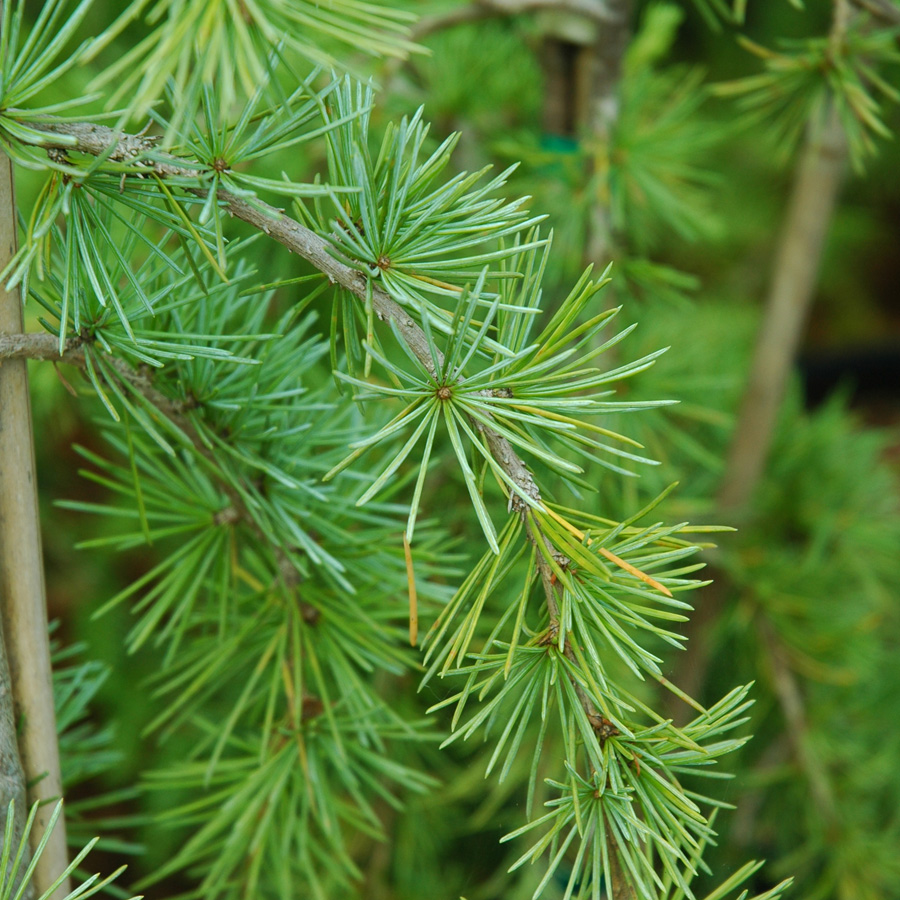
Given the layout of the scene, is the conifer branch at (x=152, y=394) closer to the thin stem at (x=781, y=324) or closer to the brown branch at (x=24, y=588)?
the brown branch at (x=24, y=588)

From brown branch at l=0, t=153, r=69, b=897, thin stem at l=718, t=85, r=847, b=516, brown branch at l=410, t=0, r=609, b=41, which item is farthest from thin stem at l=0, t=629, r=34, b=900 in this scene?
thin stem at l=718, t=85, r=847, b=516

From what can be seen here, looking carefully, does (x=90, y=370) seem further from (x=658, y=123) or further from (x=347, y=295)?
(x=658, y=123)

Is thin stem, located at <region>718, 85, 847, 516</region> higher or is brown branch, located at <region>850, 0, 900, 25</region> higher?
brown branch, located at <region>850, 0, 900, 25</region>

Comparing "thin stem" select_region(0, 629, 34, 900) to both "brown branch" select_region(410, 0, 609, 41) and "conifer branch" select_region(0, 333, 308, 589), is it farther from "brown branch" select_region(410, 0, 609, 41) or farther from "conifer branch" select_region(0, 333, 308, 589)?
"brown branch" select_region(410, 0, 609, 41)

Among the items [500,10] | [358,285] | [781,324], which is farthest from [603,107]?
[358,285]

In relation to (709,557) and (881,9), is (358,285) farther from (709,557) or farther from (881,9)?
(709,557)

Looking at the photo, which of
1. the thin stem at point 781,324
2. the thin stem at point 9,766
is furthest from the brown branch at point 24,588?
the thin stem at point 781,324
